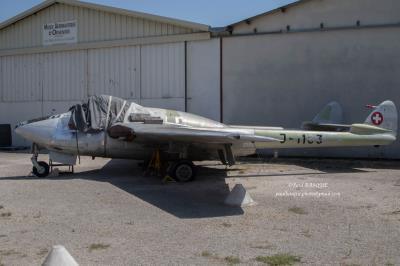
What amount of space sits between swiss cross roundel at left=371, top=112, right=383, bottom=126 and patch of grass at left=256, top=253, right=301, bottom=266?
913 cm

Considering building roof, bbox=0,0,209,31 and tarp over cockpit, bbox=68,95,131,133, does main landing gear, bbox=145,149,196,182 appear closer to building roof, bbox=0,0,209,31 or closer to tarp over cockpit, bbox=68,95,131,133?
tarp over cockpit, bbox=68,95,131,133

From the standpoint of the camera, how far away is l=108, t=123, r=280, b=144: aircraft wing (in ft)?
30.6

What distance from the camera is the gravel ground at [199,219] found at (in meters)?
5.45

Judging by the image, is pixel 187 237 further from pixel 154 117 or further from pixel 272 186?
pixel 154 117

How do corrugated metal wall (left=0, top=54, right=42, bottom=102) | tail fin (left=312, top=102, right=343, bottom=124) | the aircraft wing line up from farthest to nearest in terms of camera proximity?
corrugated metal wall (left=0, top=54, right=42, bottom=102)
tail fin (left=312, top=102, right=343, bottom=124)
the aircraft wing

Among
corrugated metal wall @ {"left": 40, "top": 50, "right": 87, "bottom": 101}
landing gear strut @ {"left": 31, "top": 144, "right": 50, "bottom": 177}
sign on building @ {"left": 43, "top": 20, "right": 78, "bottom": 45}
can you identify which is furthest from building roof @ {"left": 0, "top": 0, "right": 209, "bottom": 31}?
landing gear strut @ {"left": 31, "top": 144, "right": 50, "bottom": 177}

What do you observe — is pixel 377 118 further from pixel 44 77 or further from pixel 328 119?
pixel 44 77

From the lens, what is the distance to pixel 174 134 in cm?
992

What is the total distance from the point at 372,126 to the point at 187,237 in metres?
8.93

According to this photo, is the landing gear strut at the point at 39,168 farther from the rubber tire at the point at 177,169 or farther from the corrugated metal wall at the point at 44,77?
the corrugated metal wall at the point at 44,77

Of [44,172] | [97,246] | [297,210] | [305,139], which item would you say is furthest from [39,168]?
[305,139]

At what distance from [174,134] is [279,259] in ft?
17.0

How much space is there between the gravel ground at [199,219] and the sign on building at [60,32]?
9758mm

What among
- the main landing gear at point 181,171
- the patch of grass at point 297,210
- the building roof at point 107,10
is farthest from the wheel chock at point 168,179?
the building roof at point 107,10
